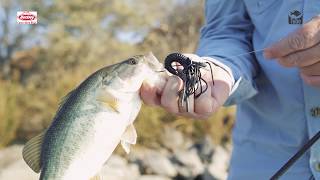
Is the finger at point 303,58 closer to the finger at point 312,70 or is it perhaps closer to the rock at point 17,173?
the finger at point 312,70

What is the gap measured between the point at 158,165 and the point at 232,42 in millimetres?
3937

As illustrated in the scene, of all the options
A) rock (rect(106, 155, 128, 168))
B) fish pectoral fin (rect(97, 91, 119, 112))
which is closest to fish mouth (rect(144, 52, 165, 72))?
fish pectoral fin (rect(97, 91, 119, 112))

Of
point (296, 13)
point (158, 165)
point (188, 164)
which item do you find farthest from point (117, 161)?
point (296, 13)

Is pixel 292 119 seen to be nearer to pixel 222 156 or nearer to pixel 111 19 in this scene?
pixel 222 156

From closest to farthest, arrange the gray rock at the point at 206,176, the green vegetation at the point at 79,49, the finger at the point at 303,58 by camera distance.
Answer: the finger at the point at 303,58 < the gray rock at the point at 206,176 < the green vegetation at the point at 79,49

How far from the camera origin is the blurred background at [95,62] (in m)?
5.89

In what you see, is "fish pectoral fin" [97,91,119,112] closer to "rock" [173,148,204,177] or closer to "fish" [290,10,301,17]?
"fish" [290,10,301,17]

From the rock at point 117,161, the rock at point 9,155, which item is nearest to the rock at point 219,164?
the rock at point 117,161

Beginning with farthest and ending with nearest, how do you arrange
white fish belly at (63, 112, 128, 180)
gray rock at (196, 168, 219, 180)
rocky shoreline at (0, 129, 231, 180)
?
gray rock at (196, 168, 219, 180) → rocky shoreline at (0, 129, 231, 180) → white fish belly at (63, 112, 128, 180)

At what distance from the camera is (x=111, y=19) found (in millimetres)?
8867

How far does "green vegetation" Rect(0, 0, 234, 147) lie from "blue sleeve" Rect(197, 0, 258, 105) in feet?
13.1

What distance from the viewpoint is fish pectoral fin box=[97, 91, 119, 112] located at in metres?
1.28

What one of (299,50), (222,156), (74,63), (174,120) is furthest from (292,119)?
(74,63)

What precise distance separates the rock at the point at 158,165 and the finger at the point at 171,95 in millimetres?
4194
